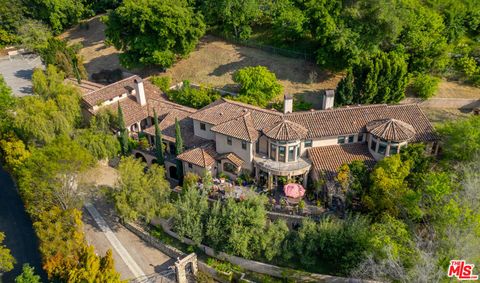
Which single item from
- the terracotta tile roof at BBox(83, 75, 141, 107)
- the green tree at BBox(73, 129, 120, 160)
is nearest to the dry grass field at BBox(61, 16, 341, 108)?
the terracotta tile roof at BBox(83, 75, 141, 107)

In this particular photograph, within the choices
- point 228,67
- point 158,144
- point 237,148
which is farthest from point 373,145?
point 228,67

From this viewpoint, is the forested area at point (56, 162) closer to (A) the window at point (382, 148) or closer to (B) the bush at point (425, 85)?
(A) the window at point (382, 148)

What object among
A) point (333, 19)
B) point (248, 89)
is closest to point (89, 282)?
point (248, 89)

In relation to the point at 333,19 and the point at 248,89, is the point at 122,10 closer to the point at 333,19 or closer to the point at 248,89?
the point at 248,89

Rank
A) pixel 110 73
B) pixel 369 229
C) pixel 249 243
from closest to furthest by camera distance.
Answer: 1. pixel 369 229
2. pixel 249 243
3. pixel 110 73

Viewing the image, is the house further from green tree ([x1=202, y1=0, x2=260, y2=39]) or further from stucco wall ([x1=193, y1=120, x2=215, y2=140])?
green tree ([x1=202, y1=0, x2=260, y2=39])

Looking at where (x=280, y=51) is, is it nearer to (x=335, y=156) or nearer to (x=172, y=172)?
(x=335, y=156)
